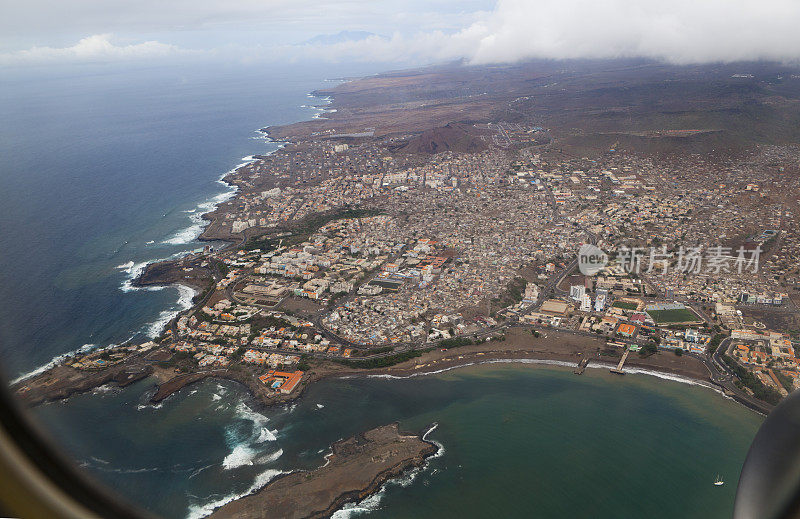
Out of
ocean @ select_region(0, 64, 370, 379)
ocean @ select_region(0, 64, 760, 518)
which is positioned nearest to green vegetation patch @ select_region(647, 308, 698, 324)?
ocean @ select_region(0, 64, 760, 518)

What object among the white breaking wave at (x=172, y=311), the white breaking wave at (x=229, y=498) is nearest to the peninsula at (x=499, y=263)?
the white breaking wave at (x=172, y=311)

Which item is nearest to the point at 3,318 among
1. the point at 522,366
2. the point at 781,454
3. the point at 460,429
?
the point at 781,454

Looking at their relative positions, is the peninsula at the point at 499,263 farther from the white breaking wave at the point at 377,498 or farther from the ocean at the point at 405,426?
the white breaking wave at the point at 377,498

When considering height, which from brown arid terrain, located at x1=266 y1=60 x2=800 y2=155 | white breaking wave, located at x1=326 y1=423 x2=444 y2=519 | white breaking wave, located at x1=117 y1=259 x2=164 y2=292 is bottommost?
white breaking wave, located at x1=326 y1=423 x2=444 y2=519
